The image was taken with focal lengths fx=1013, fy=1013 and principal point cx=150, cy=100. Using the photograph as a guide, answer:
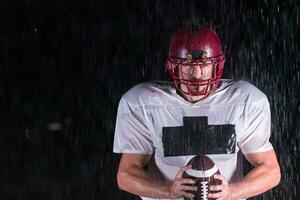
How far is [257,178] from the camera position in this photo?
321cm

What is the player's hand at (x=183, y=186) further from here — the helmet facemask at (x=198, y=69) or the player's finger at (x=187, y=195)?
the helmet facemask at (x=198, y=69)

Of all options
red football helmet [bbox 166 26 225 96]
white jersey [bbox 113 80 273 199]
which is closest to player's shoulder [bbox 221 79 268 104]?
white jersey [bbox 113 80 273 199]

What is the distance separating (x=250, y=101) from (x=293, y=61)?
1.86ft

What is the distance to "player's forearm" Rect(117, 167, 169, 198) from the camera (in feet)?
10.4

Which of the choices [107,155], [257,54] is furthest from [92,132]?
[257,54]

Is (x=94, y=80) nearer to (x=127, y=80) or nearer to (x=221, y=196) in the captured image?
(x=127, y=80)

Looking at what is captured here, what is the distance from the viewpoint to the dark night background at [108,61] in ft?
12.2

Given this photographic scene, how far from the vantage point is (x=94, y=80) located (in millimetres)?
3766

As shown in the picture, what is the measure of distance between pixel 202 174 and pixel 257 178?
0.96 feet

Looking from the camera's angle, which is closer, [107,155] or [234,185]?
[234,185]

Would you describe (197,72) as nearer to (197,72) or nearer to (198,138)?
(197,72)

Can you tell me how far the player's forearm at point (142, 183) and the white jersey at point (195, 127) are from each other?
0.06 meters

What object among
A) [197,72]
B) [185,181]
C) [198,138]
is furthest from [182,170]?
[197,72]

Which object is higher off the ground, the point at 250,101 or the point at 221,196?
the point at 250,101
